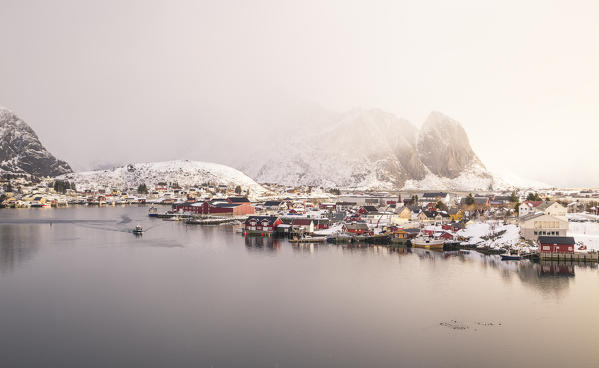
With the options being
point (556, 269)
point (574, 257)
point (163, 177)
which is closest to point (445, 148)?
point (163, 177)

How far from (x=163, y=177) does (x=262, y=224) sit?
274ft

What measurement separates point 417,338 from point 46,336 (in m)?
11.6

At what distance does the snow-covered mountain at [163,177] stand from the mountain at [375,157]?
83.7 feet

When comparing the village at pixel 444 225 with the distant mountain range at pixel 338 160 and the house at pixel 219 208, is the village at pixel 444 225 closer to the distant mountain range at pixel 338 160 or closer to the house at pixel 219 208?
the house at pixel 219 208

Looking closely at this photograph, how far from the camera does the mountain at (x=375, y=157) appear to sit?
465 feet

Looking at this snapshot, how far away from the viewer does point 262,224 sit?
40844mm

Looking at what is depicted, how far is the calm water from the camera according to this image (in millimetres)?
12909

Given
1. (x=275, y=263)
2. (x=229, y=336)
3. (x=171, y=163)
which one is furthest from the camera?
(x=171, y=163)

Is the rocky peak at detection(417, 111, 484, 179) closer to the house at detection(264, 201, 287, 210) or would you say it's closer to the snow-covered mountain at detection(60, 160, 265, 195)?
the snow-covered mountain at detection(60, 160, 265, 195)

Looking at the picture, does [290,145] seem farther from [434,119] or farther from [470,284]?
[470,284]

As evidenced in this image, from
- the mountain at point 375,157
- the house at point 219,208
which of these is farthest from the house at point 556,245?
the mountain at point 375,157

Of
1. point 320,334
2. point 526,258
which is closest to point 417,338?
point 320,334

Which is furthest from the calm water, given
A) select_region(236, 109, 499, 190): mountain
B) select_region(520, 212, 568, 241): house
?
select_region(236, 109, 499, 190): mountain

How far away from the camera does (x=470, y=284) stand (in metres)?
21.0
